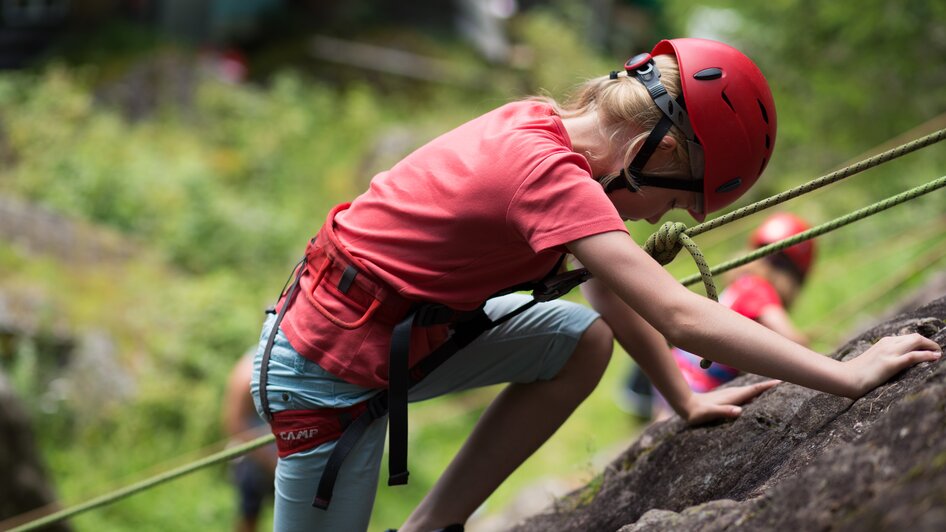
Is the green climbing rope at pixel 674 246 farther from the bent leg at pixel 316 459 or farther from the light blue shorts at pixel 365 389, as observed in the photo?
the bent leg at pixel 316 459

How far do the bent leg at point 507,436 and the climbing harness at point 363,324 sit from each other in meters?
0.27

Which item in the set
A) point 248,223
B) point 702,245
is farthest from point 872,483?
point 702,245

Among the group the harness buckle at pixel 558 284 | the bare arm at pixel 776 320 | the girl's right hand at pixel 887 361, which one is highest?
the girl's right hand at pixel 887 361

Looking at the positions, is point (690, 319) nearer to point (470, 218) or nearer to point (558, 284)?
point (558, 284)

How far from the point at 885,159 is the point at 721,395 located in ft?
2.83

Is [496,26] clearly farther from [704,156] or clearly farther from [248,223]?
[704,156]

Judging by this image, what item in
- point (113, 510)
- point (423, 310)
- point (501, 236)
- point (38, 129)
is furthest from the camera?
point (38, 129)

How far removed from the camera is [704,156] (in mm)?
2334

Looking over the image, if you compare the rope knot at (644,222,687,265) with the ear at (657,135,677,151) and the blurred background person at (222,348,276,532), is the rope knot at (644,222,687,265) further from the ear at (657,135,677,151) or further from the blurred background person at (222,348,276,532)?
the blurred background person at (222,348,276,532)

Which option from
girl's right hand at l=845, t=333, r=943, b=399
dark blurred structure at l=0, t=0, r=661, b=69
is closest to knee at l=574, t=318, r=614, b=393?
girl's right hand at l=845, t=333, r=943, b=399

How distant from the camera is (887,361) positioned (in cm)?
221

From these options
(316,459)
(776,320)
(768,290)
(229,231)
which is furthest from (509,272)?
(229,231)

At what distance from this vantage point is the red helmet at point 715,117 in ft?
7.52

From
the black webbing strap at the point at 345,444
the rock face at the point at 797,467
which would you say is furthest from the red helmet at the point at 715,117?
the black webbing strap at the point at 345,444
